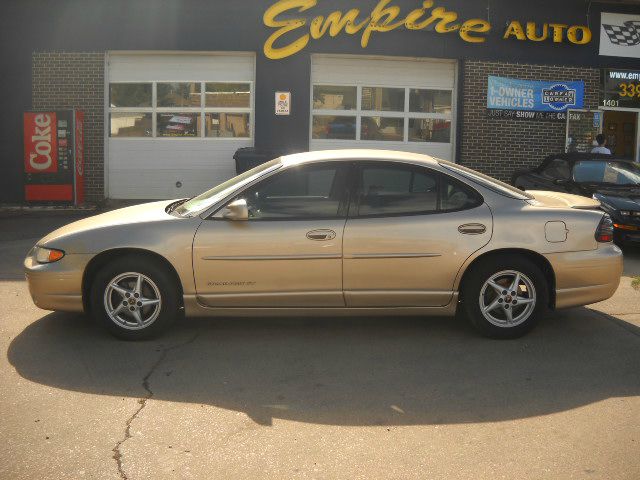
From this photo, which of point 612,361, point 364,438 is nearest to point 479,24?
point 612,361

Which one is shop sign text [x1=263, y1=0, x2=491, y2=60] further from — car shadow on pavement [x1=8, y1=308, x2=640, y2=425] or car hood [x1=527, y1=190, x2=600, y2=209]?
car shadow on pavement [x1=8, y1=308, x2=640, y2=425]

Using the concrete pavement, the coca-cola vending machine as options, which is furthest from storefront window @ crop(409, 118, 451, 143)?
the concrete pavement

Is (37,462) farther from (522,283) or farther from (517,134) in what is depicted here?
(517,134)

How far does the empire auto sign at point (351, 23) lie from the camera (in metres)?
15.6

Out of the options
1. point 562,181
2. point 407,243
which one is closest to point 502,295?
point 407,243

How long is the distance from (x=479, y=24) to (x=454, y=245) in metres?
11.5

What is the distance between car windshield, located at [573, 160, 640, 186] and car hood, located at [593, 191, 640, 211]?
2.02 feet

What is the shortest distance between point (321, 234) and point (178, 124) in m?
10.9

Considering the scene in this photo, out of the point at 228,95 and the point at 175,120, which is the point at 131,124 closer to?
the point at 175,120

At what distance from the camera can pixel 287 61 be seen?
1580cm

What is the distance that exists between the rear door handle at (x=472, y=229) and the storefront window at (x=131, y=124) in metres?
11.4

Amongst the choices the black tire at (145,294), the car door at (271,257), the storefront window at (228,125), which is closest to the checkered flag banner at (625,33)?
the storefront window at (228,125)

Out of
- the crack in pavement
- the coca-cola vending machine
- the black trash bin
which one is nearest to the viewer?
the crack in pavement

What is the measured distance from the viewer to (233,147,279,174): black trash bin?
48.1ft
